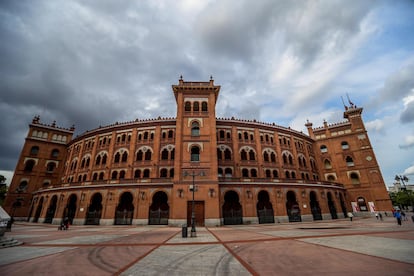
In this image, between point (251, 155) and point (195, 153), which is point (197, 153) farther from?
point (251, 155)

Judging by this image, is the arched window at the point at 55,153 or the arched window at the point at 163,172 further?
the arched window at the point at 55,153

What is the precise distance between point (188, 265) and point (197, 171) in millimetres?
18039

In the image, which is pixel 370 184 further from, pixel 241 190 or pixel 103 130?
pixel 103 130

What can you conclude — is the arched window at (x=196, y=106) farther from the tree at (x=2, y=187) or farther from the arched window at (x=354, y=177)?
the tree at (x=2, y=187)

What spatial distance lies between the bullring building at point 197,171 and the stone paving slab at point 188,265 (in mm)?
9828

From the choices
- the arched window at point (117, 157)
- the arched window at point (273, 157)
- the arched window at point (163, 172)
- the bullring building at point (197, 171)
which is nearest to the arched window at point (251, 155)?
the bullring building at point (197, 171)

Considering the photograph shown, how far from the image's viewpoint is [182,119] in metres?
27.7

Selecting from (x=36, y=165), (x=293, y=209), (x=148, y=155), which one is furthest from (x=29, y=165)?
(x=293, y=209)

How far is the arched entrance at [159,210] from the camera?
24531 mm

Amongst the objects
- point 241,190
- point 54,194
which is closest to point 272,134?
point 241,190

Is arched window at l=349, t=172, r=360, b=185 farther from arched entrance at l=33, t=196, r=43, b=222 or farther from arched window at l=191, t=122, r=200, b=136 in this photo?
arched entrance at l=33, t=196, r=43, b=222

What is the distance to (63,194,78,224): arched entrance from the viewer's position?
28.3 m

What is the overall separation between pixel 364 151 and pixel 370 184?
23.3ft

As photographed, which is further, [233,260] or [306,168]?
[306,168]
